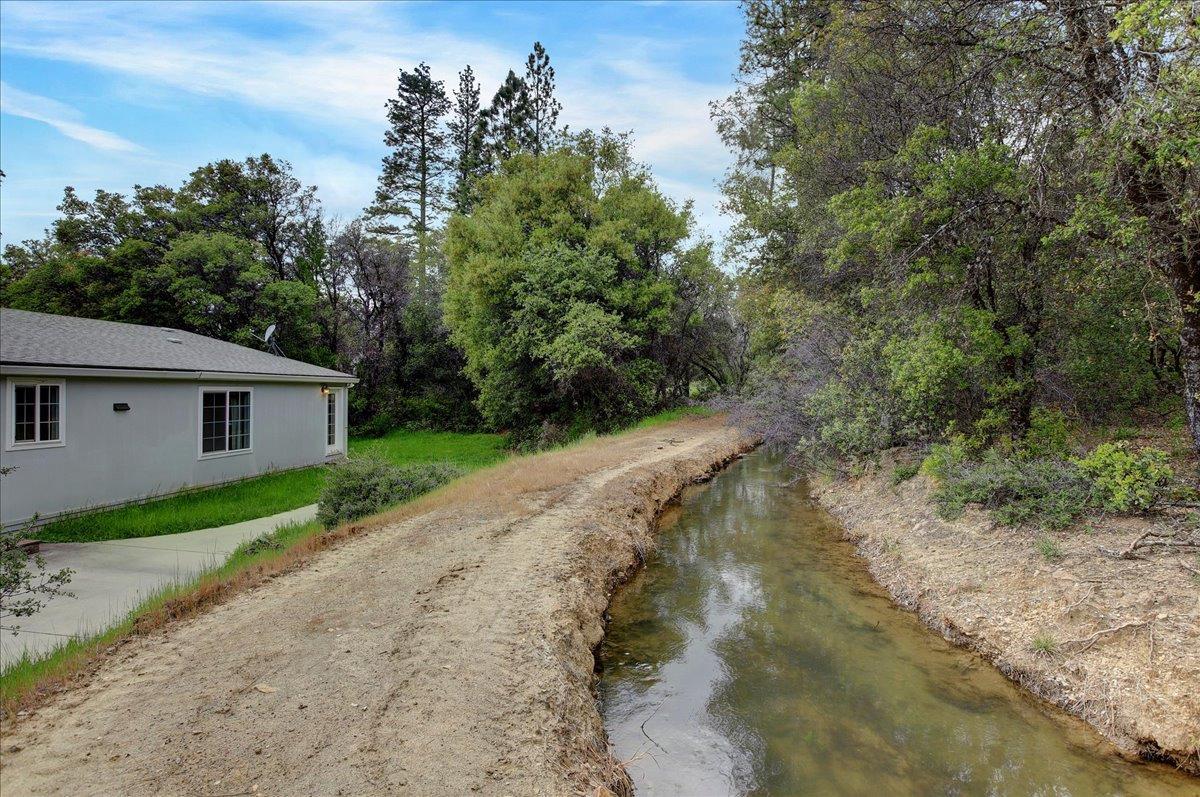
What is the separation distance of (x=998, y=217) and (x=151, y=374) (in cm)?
1325

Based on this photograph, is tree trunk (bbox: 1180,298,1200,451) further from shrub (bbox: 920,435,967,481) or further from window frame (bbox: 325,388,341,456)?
window frame (bbox: 325,388,341,456)

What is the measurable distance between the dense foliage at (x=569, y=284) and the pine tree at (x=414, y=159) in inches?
387

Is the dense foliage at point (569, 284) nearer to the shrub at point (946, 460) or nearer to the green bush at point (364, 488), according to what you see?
the green bush at point (364, 488)

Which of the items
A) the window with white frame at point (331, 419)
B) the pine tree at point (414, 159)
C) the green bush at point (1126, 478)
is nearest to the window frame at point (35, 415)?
the window with white frame at point (331, 419)

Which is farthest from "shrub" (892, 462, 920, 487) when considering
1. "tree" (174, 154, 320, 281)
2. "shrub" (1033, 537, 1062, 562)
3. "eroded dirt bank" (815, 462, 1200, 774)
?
"tree" (174, 154, 320, 281)

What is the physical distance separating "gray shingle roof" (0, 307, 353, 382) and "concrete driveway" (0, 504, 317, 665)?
2532 millimetres

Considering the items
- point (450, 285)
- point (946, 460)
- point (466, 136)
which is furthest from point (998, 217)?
point (466, 136)

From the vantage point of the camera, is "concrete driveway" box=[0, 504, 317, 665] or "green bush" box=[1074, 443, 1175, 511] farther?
"green bush" box=[1074, 443, 1175, 511]

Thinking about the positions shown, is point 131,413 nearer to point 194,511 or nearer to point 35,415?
point 35,415

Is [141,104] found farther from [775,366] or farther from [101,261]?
[101,261]

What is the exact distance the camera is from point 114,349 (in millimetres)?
10227

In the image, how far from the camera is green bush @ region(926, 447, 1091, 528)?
6484 mm

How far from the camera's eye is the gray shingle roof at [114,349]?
26.6ft

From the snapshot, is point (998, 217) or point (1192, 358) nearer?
point (1192, 358)
